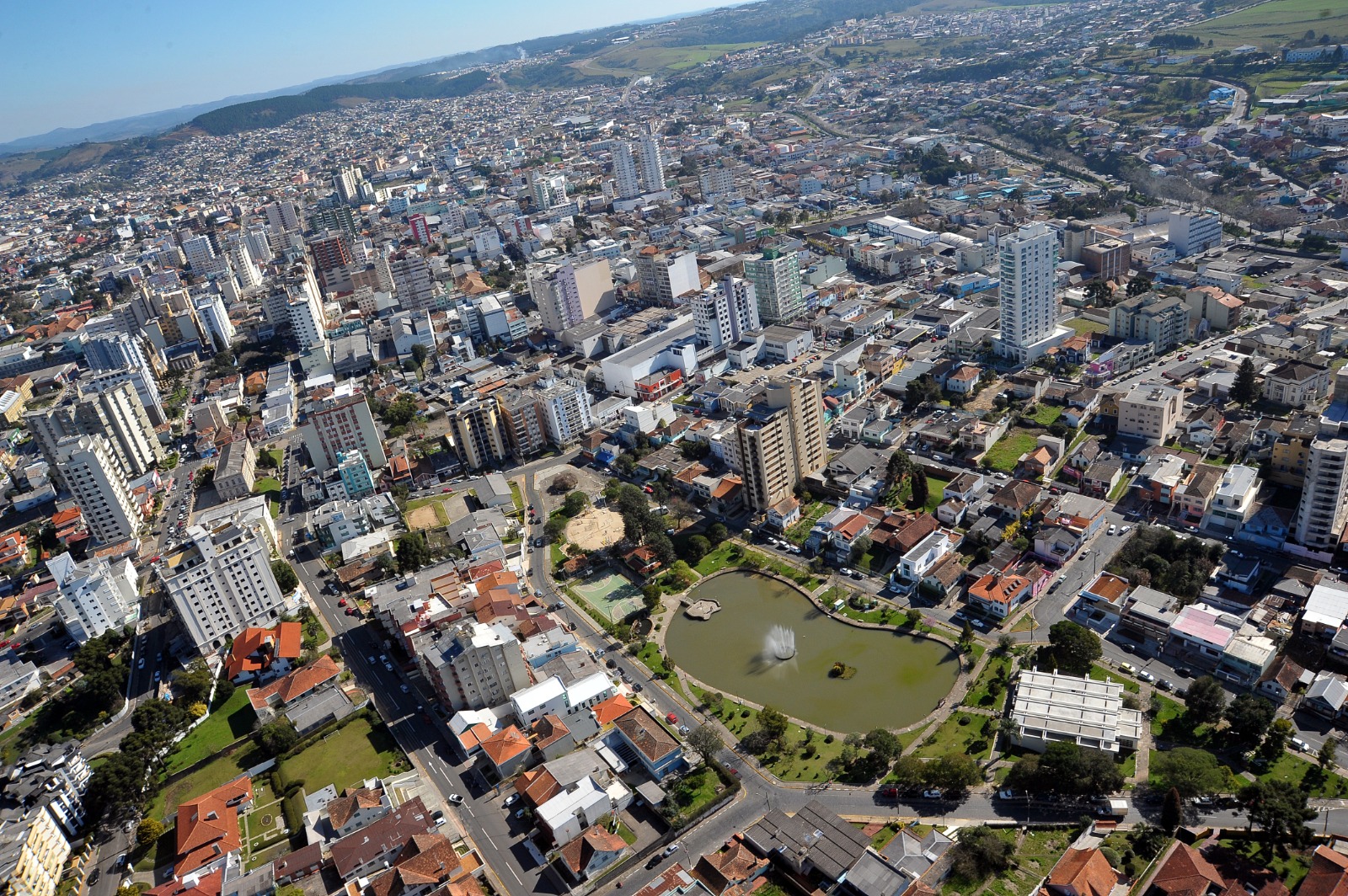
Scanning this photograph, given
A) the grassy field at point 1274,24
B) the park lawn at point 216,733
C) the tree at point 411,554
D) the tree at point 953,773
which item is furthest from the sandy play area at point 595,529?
the grassy field at point 1274,24

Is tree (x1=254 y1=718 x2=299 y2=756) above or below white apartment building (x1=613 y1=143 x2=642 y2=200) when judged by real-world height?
below

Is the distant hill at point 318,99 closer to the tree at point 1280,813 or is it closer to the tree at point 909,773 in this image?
the tree at point 909,773

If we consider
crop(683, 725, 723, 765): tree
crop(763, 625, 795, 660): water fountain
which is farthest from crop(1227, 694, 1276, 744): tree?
crop(683, 725, 723, 765): tree

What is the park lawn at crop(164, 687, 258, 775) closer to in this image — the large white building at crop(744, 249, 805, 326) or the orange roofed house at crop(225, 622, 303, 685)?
the orange roofed house at crop(225, 622, 303, 685)

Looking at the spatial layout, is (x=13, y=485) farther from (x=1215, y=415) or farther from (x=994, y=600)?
(x=1215, y=415)

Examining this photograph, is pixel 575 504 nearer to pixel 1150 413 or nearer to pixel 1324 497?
pixel 1150 413

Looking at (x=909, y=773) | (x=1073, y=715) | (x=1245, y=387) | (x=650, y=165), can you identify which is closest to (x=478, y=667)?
(x=909, y=773)
